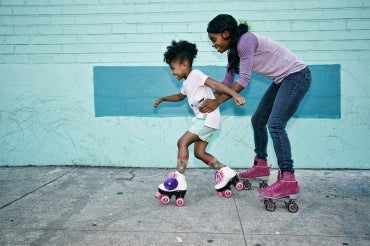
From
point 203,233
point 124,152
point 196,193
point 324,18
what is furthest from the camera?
point 124,152

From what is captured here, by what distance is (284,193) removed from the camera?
3.38 meters

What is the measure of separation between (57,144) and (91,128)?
60 cm

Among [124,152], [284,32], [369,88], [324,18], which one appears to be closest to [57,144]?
[124,152]

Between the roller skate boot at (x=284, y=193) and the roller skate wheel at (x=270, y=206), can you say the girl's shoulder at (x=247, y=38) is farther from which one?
the roller skate wheel at (x=270, y=206)

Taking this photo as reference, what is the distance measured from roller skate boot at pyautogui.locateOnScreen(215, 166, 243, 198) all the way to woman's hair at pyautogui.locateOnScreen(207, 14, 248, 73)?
116 centimetres

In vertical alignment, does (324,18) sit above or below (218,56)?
→ above

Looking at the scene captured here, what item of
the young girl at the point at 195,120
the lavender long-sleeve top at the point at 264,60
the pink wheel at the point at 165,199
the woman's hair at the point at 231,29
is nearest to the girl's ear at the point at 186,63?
the young girl at the point at 195,120

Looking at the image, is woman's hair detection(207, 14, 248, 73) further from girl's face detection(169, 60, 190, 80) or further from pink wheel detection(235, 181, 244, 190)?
pink wheel detection(235, 181, 244, 190)

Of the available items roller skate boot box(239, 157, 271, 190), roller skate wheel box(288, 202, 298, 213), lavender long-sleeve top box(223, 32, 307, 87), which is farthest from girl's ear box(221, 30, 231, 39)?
roller skate wheel box(288, 202, 298, 213)

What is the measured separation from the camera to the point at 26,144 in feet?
17.8

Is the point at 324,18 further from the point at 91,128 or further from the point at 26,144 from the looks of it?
the point at 26,144

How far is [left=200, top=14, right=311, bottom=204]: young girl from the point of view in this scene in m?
3.38

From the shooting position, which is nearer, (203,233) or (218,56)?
(203,233)

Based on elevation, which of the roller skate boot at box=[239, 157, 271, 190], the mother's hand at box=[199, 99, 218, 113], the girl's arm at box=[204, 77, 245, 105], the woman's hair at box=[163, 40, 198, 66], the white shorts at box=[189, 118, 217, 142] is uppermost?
the woman's hair at box=[163, 40, 198, 66]
